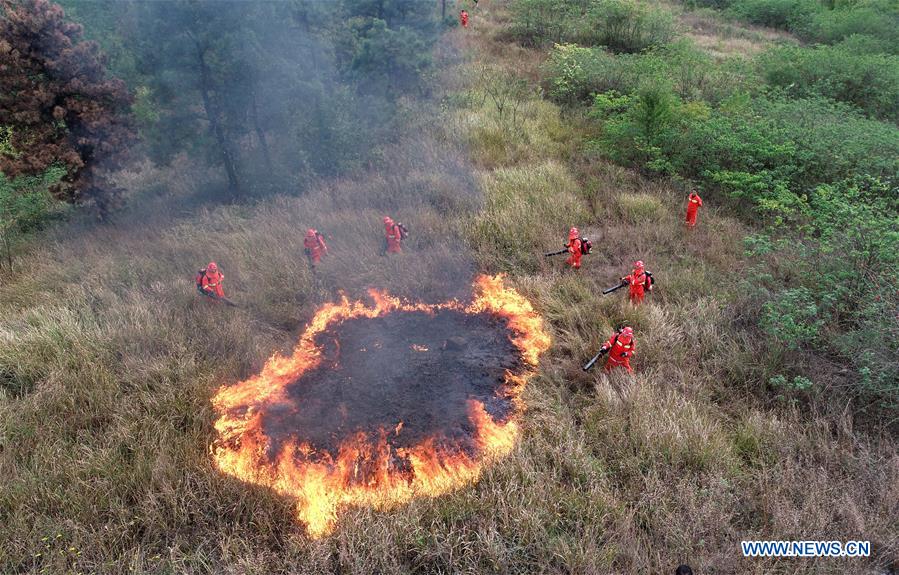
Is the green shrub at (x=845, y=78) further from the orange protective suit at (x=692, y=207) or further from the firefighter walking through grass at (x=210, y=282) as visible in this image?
the firefighter walking through grass at (x=210, y=282)

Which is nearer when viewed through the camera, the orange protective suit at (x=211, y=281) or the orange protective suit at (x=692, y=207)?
the orange protective suit at (x=211, y=281)

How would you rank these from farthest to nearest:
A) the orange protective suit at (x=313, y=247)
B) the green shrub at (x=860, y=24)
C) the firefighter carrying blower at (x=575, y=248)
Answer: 1. the green shrub at (x=860, y=24)
2. the orange protective suit at (x=313, y=247)
3. the firefighter carrying blower at (x=575, y=248)

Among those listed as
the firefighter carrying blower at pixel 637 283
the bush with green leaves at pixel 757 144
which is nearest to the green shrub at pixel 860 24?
the bush with green leaves at pixel 757 144

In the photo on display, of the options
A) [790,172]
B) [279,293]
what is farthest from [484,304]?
[790,172]

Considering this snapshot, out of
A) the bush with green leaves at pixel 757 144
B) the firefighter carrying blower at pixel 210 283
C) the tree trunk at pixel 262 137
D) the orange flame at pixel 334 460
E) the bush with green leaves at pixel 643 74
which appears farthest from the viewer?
the bush with green leaves at pixel 643 74

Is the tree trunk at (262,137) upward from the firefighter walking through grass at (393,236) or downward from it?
upward

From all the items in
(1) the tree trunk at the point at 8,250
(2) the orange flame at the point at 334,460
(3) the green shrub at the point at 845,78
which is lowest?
(2) the orange flame at the point at 334,460

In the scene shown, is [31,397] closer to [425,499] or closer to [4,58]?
[425,499]

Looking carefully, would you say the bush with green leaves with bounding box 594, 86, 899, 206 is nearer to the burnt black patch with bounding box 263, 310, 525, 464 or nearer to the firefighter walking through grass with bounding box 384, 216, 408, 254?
the firefighter walking through grass with bounding box 384, 216, 408, 254
